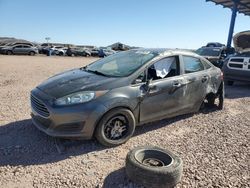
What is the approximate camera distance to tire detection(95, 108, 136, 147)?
404cm

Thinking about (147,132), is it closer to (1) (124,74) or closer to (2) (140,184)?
(1) (124,74)

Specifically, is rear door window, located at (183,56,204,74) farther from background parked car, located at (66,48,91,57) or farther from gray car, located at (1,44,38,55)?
background parked car, located at (66,48,91,57)

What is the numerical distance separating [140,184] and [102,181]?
490mm

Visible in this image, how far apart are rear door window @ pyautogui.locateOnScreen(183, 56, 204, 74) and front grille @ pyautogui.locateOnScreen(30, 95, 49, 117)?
289 centimetres

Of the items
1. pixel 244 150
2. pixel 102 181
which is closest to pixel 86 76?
pixel 102 181

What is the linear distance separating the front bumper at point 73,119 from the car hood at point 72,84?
0.66 ft

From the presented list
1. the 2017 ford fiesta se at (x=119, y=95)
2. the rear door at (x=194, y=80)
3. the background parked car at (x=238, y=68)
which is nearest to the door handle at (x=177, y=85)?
the 2017 ford fiesta se at (x=119, y=95)

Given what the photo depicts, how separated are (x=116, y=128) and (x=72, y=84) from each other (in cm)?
102

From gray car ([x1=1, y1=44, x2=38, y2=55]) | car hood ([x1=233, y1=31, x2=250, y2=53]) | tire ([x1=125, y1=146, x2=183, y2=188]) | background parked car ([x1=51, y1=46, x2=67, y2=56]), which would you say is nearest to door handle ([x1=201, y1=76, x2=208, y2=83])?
tire ([x1=125, y1=146, x2=183, y2=188])

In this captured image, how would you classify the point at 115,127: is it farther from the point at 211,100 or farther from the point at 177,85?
the point at 211,100

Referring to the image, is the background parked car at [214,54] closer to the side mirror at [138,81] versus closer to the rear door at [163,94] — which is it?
the rear door at [163,94]

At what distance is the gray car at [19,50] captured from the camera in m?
31.6

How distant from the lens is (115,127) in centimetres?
423

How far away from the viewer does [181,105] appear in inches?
207
